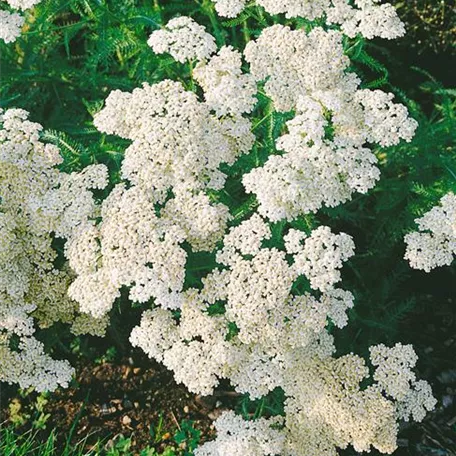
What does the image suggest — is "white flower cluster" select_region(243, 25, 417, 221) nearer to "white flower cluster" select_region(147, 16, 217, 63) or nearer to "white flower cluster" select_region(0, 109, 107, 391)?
"white flower cluster" select_region(147, 16, 217, 63)

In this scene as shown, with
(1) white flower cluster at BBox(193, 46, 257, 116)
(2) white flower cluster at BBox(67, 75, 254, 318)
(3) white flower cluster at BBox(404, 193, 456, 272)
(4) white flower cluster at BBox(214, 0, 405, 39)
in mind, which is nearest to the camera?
(2) white flower cluster at BBox(67, 75, 254, 318)

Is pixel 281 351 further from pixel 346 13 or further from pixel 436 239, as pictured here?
pixel 346 13

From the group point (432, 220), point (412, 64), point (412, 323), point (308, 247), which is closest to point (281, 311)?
point (308, 247)

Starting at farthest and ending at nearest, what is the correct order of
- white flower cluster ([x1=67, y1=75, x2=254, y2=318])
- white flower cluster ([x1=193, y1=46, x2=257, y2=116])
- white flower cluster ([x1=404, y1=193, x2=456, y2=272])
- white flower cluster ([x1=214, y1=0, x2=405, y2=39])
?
1. white flower cluster ([x1=214, y1=0, x2=405, y2=39])
2. white flower cluster ([x1=404, y1=193, x2=456, y2=272])
3. white flower cluster ([x1=193, y1=46, x2=257, y2=116])
4. white flower cluster ([x1=67, y1=75, x2=254, y2=318])

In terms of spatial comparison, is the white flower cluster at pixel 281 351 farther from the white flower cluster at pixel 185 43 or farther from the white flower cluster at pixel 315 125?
the white flower cluster at pixel 185 43

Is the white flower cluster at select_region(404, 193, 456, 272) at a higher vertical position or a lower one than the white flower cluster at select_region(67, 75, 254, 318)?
lower

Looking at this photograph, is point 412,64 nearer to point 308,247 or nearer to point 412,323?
point 412,323

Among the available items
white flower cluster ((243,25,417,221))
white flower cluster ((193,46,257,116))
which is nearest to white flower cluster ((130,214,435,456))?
white flower cluster ((243,25,417,221))
